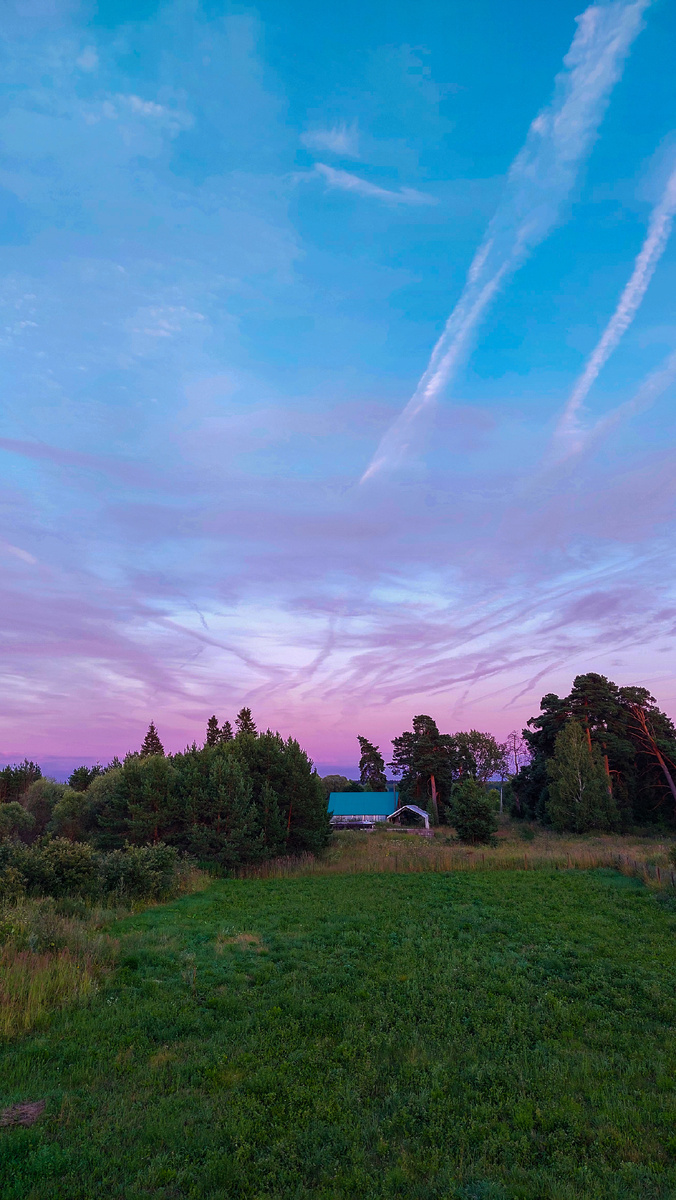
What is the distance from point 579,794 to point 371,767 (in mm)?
54586

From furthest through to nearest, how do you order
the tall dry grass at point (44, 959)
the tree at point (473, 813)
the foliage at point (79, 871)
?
1. the tree at point (473, 813)
2. the foliage at point (79, 871)
3. the tall dry grass at point (44, 959)

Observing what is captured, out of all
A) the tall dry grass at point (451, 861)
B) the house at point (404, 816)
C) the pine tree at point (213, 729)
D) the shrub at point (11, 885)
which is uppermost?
the pine tree at point (213, 729)

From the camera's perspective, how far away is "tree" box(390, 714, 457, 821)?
67125 mm

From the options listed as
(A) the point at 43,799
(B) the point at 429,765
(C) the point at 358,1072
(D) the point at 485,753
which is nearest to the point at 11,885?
(C) the point at 358,1072

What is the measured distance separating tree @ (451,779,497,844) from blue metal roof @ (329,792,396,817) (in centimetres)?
2905

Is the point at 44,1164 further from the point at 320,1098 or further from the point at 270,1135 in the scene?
the point at 320,1098

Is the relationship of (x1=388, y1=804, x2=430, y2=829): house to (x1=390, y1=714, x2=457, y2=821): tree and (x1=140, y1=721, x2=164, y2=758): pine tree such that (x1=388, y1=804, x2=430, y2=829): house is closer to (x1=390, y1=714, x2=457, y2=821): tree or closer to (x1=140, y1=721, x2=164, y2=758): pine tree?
(x1=390, y1=714, x2=457, y2=821): tree

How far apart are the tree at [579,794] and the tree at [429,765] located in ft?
71.2

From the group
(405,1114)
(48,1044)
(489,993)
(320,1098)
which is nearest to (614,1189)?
(405,1114)

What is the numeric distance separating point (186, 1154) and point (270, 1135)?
34.7 inches

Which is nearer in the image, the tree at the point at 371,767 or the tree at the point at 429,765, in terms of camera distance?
the tree at the point at 429,765

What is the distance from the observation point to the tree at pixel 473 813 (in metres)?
38.7

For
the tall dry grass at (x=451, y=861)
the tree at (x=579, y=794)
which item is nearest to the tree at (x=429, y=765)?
the tree at (x=579, y=794)

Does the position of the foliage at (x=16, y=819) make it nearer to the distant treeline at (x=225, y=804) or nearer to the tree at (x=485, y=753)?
the distant treeline at (x=225, y=804)
